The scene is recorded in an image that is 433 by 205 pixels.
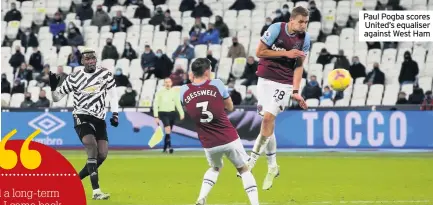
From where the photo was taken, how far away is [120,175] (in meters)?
17.9

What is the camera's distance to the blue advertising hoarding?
25.4 metres

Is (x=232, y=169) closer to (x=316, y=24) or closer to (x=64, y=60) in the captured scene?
(x=316, y=24)

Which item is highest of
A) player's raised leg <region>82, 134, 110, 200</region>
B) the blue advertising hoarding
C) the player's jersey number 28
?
the player's jersey number 28

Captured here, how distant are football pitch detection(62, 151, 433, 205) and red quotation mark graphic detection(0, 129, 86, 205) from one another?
367cm

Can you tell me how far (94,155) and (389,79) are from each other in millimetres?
16497

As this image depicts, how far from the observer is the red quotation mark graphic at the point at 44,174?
29.9 ft

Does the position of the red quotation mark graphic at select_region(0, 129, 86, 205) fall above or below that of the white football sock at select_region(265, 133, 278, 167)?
above

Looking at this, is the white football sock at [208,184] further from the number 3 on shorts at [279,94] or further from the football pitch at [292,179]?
the number 3 on shorts at [279,94]

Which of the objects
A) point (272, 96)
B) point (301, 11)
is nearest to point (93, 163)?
point (272, 96)

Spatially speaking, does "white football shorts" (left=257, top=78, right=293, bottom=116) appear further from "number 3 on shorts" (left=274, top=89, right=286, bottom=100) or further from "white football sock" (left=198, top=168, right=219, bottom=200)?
"white football sock" (left=198, top=168, right=219, bottom=200)

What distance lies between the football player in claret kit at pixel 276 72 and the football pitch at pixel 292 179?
0.76 metres

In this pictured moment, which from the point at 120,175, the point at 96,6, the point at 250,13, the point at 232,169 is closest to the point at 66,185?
the point at 120,175

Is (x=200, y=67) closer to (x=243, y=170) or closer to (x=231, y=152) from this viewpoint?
(x=231, y=152)

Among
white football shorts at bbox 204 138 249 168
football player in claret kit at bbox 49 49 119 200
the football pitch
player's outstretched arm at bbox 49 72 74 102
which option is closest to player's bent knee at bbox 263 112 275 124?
the football pitch
